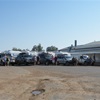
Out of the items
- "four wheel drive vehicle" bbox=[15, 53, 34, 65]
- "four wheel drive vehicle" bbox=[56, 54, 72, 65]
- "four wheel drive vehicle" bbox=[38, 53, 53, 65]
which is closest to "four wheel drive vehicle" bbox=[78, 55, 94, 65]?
"four wheel drive vehicle" bbox=[56, 54, 72, 65]

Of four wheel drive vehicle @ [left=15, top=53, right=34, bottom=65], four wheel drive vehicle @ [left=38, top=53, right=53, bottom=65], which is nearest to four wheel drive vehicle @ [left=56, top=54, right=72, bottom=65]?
four wheel drive vehicle @ [left=38, top=53, right=53, bottom=65]

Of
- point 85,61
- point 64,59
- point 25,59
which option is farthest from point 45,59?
point 85,61

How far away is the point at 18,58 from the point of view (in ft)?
142

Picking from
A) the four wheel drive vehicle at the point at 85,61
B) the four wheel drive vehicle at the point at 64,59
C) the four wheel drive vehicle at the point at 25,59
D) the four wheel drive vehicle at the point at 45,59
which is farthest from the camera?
the four wheel drive vehicle at the point at 85,61

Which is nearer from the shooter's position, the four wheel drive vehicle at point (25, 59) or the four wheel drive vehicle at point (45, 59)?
the four wheel drive vehicle at point (25, 59)

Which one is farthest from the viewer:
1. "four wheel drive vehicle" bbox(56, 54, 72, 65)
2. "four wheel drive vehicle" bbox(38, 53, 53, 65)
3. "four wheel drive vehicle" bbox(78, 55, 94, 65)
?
"four wheel drive vehicle" bbox(78, 55, 94, 65)

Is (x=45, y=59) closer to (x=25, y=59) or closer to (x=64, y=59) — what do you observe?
(x=64, y=59)

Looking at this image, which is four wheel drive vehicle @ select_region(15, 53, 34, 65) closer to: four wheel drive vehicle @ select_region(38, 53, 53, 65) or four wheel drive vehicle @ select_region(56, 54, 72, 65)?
four wheel drive vehicle @ select_region(38, 53, 53, 65)

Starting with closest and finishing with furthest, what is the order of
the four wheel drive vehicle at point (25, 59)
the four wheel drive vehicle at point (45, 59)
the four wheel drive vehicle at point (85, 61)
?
the four wheel drive vehicle at point (25, 59), the four wheel drive vehicle at point (45, 59), the four wheel drive vehicle at point (85, 61)

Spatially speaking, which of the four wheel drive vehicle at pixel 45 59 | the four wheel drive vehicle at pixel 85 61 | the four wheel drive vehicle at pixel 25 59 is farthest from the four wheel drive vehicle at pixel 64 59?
the four wheel drive vehicle at pixel 25 59

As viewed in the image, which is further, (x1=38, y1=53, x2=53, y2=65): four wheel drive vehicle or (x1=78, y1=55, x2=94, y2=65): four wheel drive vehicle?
(x1=78, y1=55, x2=94, y2=65): four wheel drive vehicle

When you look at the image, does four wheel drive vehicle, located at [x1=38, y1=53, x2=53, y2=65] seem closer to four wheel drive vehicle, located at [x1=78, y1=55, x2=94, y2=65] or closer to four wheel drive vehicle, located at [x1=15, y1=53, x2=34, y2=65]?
four wheel drive vehicle, located at [x1=15, y1=53, x2=34, y2=65]

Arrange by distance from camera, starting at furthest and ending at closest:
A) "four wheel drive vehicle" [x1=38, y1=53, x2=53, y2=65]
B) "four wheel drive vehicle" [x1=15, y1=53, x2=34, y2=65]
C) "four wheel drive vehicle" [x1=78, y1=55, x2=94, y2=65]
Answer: "four wheel drive vehicle" [x1=78, y1=55, x2=94, y2=65] → "four wheel drive vehicle" [x1=38, y1=53, x2=53, y2=65] → "four wheel drive vehicle" [x1=15, y1=53, x2=34, y2=65]

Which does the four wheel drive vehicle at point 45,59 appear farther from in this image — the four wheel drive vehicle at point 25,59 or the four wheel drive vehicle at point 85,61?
the four wheel drive vehicle at point 85,61
